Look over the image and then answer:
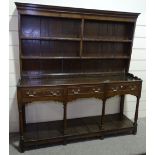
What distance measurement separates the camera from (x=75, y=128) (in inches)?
107

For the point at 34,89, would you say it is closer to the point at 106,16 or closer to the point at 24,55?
the point at 24,55

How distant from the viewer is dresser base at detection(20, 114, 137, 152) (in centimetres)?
244

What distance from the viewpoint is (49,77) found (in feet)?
8.61

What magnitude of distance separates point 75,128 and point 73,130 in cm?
6

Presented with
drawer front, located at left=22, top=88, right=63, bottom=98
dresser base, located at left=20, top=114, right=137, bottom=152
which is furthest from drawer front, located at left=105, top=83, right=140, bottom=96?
drawer front, located at left=22, top=88, right=63, bottom=98

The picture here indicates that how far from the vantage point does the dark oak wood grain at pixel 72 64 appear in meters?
2.35

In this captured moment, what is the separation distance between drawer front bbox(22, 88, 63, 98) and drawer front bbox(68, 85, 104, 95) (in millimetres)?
143

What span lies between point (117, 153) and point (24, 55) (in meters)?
1.79

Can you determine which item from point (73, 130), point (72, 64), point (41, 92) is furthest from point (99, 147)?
point (72, 64)

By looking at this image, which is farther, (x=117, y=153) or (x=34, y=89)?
(x=117, y=153)

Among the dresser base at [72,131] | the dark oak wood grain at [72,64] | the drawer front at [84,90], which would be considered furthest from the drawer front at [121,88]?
the dresser base at [72,131]

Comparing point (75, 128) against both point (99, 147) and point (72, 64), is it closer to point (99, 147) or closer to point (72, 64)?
point (99, 147)
